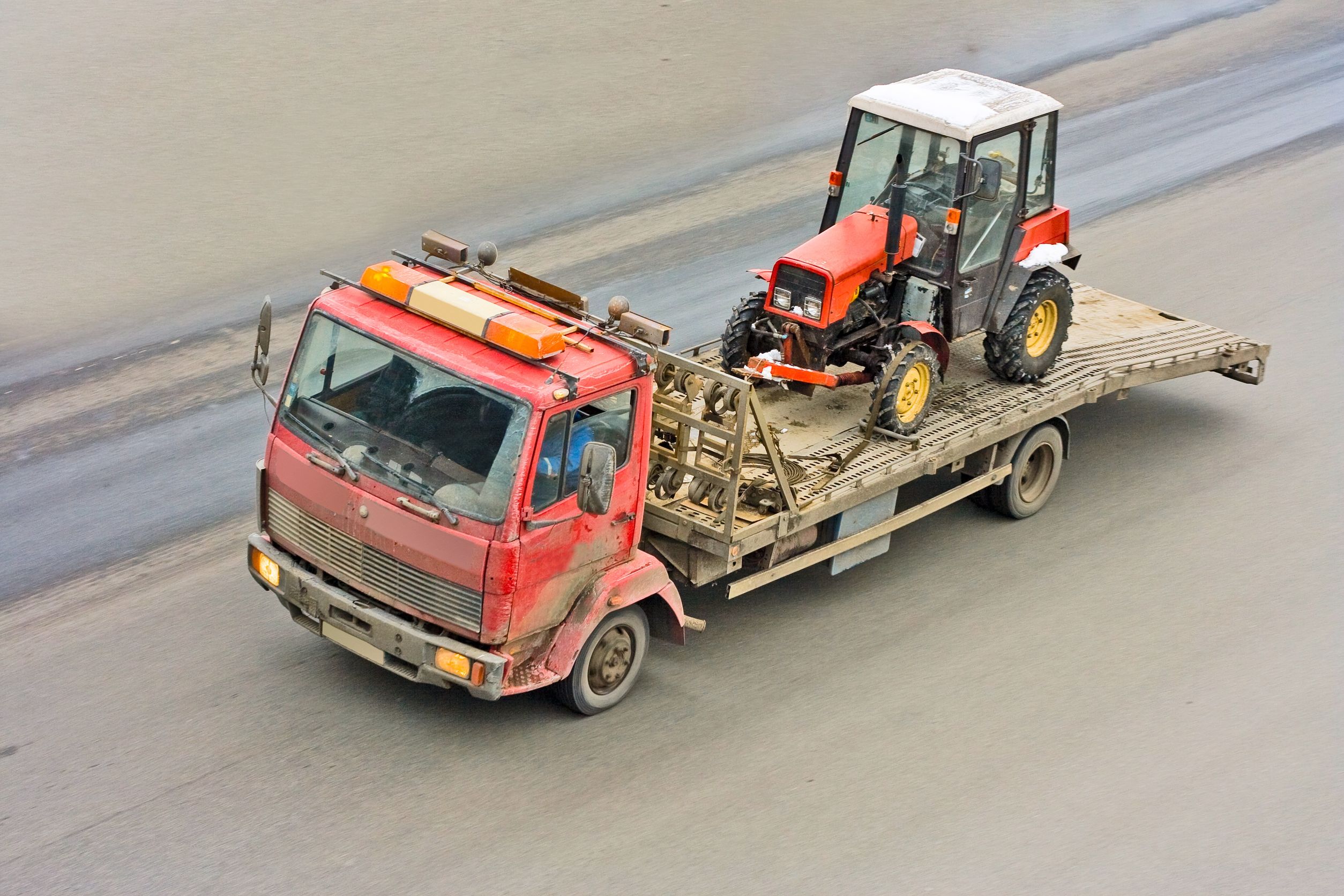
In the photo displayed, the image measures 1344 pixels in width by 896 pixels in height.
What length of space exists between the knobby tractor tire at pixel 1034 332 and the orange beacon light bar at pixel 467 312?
155 inches

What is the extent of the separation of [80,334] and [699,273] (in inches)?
223

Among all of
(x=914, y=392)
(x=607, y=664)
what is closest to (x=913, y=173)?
(x=914, y=392)

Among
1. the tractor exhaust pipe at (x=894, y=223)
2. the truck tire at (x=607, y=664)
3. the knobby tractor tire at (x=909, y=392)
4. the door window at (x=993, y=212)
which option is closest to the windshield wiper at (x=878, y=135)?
the tractor exhaust pipe at (x=894, y=223)

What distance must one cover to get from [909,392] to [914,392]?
2.3 inches

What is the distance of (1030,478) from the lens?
1138 cm

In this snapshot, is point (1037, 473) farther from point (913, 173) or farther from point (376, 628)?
point (376, 628)

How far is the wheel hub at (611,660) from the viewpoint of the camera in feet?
28.3

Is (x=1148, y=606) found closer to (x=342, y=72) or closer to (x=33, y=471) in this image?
(x=33, y=471)

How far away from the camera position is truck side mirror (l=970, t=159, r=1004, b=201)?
33.9ft

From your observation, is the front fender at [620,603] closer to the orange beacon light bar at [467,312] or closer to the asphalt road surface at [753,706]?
the asphalt road surface at [753,706]

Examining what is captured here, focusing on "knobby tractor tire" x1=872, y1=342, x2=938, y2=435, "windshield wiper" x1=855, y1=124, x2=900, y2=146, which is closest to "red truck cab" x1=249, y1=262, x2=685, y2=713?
"knobby tractor tire" x1=872, y1=342, x2=938, y2=435

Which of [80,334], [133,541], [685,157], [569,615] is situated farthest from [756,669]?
[685,157]

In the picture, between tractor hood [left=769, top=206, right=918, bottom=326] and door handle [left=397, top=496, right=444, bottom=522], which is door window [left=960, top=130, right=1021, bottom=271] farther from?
door handle [left=397, top=496, right=444, bottom=522]

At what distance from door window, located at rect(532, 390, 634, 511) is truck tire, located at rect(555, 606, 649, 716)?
0.91m
